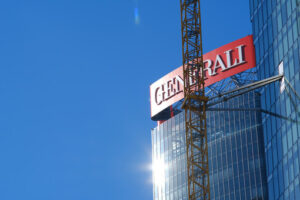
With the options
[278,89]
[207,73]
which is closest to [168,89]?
[207,73]

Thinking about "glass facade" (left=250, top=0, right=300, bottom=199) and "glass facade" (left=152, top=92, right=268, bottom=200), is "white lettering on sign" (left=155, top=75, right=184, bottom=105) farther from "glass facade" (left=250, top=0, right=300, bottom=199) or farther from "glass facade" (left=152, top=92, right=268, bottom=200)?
"glass facade" (left=250, top=0, right=300, bottom=199)

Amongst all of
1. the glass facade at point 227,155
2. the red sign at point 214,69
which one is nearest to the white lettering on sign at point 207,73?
the red sign at point 214,69

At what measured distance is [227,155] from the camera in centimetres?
13612

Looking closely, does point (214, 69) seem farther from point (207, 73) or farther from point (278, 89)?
point (278, 89)

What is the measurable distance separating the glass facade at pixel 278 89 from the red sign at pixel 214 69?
715 inches

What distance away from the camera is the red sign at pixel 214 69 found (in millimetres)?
131250

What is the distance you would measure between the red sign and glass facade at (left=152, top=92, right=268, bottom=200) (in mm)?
4464

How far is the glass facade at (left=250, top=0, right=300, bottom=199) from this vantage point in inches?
3733

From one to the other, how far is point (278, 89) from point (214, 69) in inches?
1455

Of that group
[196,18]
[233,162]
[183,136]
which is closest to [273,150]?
[196,18]

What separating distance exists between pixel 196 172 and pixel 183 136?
43.2 meters

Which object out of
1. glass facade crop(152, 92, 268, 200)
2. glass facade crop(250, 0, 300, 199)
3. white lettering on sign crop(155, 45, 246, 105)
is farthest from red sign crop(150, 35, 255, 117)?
glass facade crop(250, 0, 300, 199)

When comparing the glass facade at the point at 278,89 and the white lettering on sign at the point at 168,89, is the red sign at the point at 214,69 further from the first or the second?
the glass facade at the point at 278,89

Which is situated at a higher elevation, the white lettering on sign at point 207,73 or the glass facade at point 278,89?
the white lettering on sign at point 207,73
